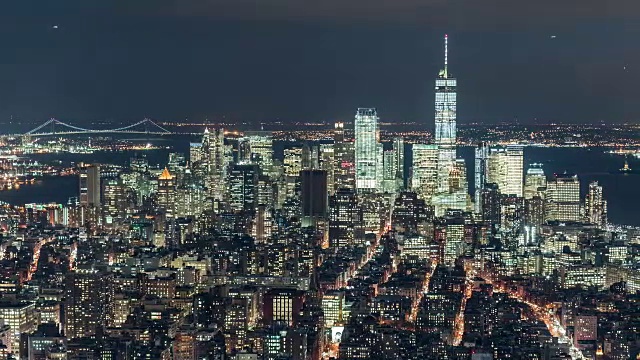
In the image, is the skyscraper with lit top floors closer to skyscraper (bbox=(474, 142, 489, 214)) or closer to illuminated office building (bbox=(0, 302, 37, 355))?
skyscraper (bbox=(474, 142, 489, 214))

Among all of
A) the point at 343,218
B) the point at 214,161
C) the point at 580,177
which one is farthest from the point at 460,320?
the point at 214,161

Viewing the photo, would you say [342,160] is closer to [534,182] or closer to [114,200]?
[534,182]

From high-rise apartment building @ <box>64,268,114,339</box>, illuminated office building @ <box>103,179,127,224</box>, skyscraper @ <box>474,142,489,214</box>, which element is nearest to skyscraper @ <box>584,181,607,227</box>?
skyscraper @ <box>474,142,489,214</box>

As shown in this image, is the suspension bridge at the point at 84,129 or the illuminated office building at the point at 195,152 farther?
the illuminated office building at the point at 195,152

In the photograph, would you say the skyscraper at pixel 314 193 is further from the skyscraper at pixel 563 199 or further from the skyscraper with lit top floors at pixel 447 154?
the skyscraper at pixel 563 199

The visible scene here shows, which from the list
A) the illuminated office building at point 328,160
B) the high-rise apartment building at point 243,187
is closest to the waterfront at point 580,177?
the illuminated office building at point 328,160

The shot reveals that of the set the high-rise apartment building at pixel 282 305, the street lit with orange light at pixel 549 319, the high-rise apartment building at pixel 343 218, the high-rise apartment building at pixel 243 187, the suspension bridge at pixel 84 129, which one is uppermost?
the suspension bridge at pixel 84 129
